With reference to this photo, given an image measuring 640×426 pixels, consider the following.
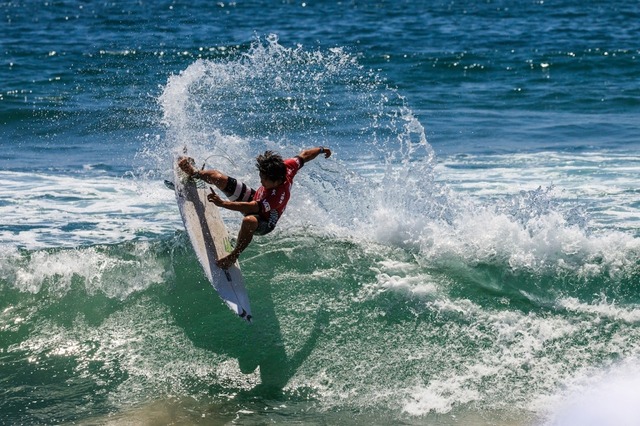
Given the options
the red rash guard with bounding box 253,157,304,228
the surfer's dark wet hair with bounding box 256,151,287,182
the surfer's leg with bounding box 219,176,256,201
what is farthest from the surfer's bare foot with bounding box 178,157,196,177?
the surfer's dark wet hair with bounding box 256,151,287,182

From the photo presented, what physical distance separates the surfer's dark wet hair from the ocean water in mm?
1354

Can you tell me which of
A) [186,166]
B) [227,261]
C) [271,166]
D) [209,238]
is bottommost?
[227,261]

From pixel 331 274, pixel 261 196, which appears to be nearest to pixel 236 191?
pixel 261 196

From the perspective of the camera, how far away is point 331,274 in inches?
367

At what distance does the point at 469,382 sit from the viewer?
7672 mm

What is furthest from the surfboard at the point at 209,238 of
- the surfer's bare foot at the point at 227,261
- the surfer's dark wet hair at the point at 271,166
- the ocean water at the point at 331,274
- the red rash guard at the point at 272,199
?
the surfer's dark wet hair at the point at 271,166

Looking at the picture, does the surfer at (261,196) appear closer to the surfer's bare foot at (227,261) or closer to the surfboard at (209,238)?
the surfer's bare foot at (227,261)

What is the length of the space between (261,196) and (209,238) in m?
0.85

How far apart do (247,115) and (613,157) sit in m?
6.59

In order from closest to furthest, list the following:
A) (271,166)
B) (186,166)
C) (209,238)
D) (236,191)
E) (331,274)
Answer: (271,166) < (236,191) < (209,238) < (186,166) < (331,274)

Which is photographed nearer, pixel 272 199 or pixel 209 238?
pixel 272 199

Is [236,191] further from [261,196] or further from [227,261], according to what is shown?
[227,261]

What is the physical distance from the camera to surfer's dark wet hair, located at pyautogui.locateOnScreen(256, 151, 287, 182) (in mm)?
8352

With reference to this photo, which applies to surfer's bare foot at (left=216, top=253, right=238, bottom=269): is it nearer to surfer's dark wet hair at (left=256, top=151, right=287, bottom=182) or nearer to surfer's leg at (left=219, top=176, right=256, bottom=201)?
surfer's leg at (left=219, top=176, right=256, bottom=201)
